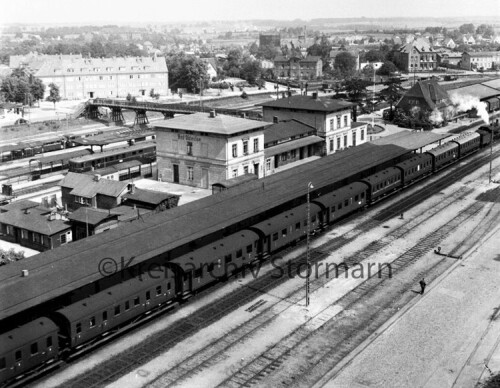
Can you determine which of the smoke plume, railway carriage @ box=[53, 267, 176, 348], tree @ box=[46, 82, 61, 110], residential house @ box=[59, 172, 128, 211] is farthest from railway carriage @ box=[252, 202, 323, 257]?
tree @ box=[46, 82, 61, 110]

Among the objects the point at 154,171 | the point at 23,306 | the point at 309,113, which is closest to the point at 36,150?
the point at 154,171

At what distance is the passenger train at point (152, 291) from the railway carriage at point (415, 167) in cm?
836

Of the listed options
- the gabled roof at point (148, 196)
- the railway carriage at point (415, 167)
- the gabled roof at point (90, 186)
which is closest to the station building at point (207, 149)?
the gabled roof at point (90, 186)

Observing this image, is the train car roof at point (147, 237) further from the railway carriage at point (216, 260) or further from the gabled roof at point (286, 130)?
the gabled roof at point (286, 130)

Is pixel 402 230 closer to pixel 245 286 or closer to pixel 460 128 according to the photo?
pixel 245 286

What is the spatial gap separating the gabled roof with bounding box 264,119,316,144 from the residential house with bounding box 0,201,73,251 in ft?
109

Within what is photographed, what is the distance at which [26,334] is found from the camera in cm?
2853

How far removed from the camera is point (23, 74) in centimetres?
14012

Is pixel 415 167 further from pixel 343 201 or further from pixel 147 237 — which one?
pixel 147 237

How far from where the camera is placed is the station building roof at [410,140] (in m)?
75.6

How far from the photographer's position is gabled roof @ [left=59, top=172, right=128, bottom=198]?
5666cm

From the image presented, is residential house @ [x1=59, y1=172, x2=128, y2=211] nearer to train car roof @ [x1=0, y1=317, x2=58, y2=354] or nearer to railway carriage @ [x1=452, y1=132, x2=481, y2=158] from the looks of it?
train car roof @ [x1=0, y1=317, x2=58, y2=354]

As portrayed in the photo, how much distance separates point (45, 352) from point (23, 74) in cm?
12339

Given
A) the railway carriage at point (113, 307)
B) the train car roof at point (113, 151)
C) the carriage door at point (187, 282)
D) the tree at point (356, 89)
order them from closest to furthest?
the railway carriage at point (113, 307)
the carriage door at point (187, 282)
the train car roof at point (113, 151)
the tree at point (356, 89)
